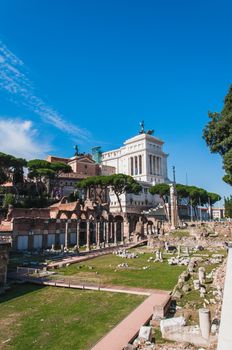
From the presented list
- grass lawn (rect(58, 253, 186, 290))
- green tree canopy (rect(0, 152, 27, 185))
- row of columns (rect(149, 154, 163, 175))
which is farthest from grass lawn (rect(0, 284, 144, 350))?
row of columns (rect(149, 154, 163, 175))

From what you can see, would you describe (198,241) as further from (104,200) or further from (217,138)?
(104,200)

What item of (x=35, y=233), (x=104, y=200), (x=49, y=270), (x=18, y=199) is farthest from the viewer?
(x=104, y=200)

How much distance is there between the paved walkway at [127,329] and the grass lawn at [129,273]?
561 centimetres

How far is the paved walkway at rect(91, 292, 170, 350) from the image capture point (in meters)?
10.5

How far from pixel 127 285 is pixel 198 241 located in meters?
27.0

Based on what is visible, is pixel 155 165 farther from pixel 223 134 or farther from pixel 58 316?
pixel 58 316

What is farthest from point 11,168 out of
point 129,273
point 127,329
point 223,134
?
point 127,329

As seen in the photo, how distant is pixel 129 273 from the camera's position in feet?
82.2

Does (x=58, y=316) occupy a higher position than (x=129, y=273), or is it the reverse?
(x=129, y=273)

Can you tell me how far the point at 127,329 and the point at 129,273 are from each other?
1341cm

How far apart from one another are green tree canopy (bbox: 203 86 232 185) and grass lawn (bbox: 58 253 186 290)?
10314 millimetres

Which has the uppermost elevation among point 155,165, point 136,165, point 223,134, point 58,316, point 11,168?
point 136,165

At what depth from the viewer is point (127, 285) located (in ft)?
66.7

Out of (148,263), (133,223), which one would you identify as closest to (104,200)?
(133,223)
